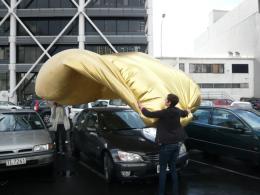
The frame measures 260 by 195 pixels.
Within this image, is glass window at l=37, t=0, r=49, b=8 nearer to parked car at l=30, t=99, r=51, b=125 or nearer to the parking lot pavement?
parked car at l=30, t=99, r=51, b=125

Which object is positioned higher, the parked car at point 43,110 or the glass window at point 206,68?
the glass window at point 206,68

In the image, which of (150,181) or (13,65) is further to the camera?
(13,65)

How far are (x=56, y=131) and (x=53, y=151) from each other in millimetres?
2228

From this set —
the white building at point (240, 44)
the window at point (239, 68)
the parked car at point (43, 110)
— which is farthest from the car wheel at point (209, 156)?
the window at point (239, 68)

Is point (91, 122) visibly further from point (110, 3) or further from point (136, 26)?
point (110, 3)

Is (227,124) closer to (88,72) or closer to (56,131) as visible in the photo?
(88,72)

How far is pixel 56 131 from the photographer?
1038cm

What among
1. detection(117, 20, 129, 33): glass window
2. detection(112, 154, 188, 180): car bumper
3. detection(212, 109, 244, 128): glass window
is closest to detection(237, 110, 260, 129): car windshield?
detection(212, 109, 244, 128): glass window

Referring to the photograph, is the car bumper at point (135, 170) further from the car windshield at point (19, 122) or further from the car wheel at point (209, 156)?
the car wheel at point (209, 156)

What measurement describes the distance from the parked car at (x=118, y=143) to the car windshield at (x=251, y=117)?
1.89 metres

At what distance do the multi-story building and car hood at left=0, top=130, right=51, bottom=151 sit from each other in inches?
1446

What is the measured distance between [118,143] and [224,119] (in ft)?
10.4

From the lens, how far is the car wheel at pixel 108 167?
7330 millimetres

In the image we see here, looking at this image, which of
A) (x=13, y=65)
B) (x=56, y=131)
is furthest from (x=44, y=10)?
(x=56, y=131)
